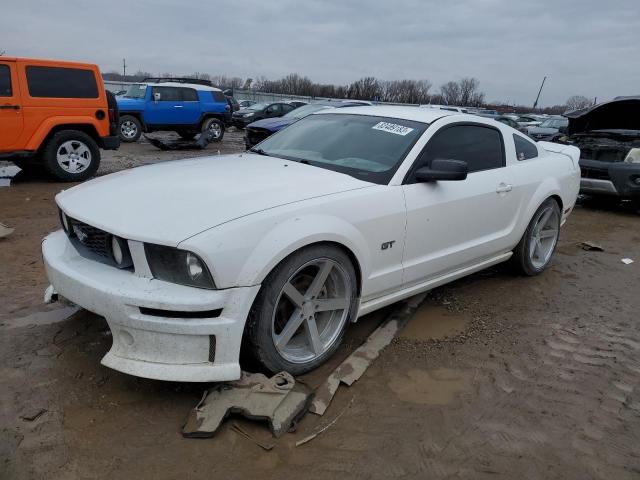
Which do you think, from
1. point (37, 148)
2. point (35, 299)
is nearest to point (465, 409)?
point (35, 299)

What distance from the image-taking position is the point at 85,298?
8.14 ft

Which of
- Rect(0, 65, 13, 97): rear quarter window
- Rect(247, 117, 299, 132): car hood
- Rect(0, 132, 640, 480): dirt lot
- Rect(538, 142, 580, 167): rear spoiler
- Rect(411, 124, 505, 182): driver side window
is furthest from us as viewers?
Rect(247, 117, 299, 132): car hood

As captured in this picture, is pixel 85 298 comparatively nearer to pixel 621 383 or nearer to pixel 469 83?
pixel 621 383

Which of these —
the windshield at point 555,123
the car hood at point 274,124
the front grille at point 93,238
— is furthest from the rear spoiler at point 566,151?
the windshield at point 555,123

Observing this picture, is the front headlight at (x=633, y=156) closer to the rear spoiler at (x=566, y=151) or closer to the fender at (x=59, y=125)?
the rear spoiler at (x=566, y=151)

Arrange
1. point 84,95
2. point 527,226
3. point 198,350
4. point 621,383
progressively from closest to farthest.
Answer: point 198,350
point 621,383
point 527,226
point 84,95

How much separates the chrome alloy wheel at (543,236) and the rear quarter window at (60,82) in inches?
292

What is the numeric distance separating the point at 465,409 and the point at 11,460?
2153mm

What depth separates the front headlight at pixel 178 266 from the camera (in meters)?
2.33

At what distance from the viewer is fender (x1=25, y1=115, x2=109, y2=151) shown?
7855 millimetres

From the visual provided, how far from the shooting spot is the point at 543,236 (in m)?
4.84

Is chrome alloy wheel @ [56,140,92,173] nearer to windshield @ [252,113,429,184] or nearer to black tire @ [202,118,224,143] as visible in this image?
windshield @ [252,113,429,184]

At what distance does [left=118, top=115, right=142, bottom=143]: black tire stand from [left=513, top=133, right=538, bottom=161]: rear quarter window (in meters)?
13.8

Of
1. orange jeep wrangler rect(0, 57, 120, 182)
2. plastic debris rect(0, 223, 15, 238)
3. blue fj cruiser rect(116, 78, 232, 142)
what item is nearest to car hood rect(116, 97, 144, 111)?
blue fj cruiser rect(116, 78, 232, 142)
